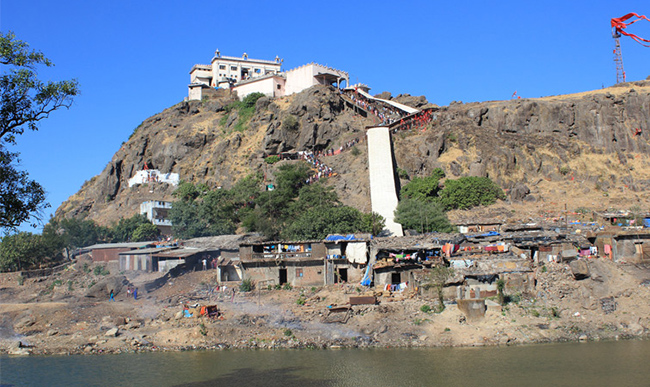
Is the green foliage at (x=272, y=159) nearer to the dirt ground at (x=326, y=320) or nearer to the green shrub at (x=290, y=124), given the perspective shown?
the green shrub at (x=290, y=124)

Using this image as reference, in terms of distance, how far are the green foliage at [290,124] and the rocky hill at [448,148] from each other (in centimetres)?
10

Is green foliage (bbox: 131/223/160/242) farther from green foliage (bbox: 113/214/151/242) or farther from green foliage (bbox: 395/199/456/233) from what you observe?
green foliage (bbox: 395/199/456/233)

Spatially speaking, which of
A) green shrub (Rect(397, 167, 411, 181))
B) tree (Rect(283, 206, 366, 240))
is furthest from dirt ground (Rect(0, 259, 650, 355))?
green shrub (Rect(397, 167, 411, 181))

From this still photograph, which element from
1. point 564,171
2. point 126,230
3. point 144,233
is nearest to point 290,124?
point 144,233

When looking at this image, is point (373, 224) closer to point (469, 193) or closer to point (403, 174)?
point (469, 193)

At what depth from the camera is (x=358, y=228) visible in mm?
39406

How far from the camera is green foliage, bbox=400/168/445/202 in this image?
45.8 metres

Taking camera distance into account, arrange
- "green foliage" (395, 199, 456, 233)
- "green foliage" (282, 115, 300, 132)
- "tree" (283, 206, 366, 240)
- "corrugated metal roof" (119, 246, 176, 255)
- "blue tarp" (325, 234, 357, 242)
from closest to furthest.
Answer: "blue tarp" (325, 234, 357, 242) < "tree" (283, 206, 366, 240) < "corrugated metal roof" (119, 246, 176, 255) < "green foliage" (395, 199, 456, 233) < "green foliage" (282, 115, 300, 132)

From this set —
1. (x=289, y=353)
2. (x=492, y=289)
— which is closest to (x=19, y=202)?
(x=289, y=353)

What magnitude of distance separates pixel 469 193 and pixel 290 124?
1949cm

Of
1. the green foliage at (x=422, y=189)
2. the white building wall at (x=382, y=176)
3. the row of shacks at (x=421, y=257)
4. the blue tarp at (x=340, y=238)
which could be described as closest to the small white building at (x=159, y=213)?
the row of shacks at (x=421, y=257)

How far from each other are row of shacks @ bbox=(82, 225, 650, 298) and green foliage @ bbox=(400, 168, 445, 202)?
8.32 m

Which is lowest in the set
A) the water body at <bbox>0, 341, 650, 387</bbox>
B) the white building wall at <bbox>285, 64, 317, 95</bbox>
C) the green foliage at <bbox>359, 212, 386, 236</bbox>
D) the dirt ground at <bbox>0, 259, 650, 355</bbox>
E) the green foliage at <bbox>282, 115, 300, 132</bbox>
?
the water body at <bbox>0, 341, 650, 387</bbox>

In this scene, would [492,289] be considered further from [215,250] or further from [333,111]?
[333,111]
